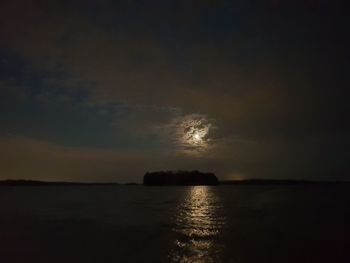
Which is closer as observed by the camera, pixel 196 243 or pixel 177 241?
pixel 196 243

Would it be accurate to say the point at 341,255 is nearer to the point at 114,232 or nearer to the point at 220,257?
the point at 220,257

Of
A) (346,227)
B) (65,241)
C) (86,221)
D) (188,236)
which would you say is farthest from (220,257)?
(86,221)

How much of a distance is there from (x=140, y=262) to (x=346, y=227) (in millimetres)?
28029

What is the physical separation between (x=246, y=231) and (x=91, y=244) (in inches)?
643

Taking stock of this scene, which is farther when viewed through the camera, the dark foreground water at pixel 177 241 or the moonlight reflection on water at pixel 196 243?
the dark foreground water at pixel 177 241

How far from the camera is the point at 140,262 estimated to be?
81.7ft

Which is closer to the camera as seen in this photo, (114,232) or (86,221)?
(114,232)

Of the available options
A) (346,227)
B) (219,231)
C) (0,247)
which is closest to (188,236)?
(219,231)

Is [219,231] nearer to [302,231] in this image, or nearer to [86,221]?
[302,231]

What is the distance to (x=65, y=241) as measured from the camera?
33625 millimetres

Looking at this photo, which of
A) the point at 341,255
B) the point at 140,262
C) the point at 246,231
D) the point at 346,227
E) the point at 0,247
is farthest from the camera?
the point at 346,227

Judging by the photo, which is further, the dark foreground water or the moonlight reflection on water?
the dark foreground water

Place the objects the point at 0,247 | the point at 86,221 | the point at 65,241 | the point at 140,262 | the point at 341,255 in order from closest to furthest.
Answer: the point at 140,262 < the point at 341,255 < the point at 0,247 < the point at 65,241 < the point at 86,221

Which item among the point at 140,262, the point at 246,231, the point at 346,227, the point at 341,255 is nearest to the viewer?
the point at 140,262
